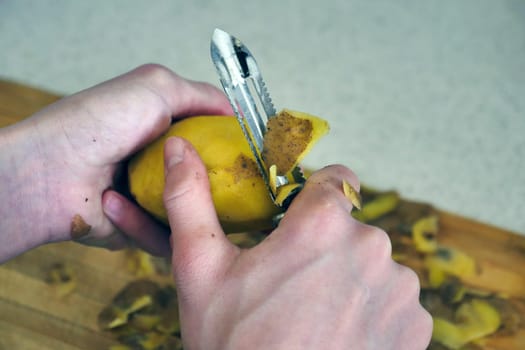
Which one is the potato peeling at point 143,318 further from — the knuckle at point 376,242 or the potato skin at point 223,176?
the knuckle at point 376,242

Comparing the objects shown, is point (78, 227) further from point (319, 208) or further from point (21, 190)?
point (319, 208)

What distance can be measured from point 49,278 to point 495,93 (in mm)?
1288

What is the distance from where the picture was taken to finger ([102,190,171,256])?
0.95 meters

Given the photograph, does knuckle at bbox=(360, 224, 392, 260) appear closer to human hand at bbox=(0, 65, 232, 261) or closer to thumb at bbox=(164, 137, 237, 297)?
thumb at bbox=(164, 137, 237, 297)

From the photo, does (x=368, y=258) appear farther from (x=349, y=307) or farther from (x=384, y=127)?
(x=384, y=127)

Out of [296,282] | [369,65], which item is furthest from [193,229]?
[369,65]

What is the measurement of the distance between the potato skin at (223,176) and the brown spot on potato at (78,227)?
0.36 feet

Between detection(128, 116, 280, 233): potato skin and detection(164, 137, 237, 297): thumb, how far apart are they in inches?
2.9

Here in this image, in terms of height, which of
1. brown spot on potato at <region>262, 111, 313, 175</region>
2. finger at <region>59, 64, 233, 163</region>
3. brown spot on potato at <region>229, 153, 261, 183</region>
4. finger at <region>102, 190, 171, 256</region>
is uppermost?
finger at <region>59, 64, 233, 163</region>

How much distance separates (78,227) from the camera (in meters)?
0.94

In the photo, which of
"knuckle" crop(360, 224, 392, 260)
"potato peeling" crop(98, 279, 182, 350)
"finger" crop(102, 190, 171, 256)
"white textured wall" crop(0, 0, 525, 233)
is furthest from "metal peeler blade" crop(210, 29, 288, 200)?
"white textured wall" crop(0, 0, 525, 233)

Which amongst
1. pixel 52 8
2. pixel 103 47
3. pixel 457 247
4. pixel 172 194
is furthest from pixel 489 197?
pixel 52 8

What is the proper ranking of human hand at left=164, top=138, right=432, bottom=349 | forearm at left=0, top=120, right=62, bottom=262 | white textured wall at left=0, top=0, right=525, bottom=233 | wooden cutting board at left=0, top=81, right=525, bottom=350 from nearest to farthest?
human hand at left=164, top=138, right=432, bottom=349, forearm at left=0, top=120, right=62, bottom=262, wooden cutting board at left=0, top=81, right=525, bottom=350, white textured wall at left=0, top=0, right=525, bottom=233

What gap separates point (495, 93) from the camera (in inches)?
62.9
